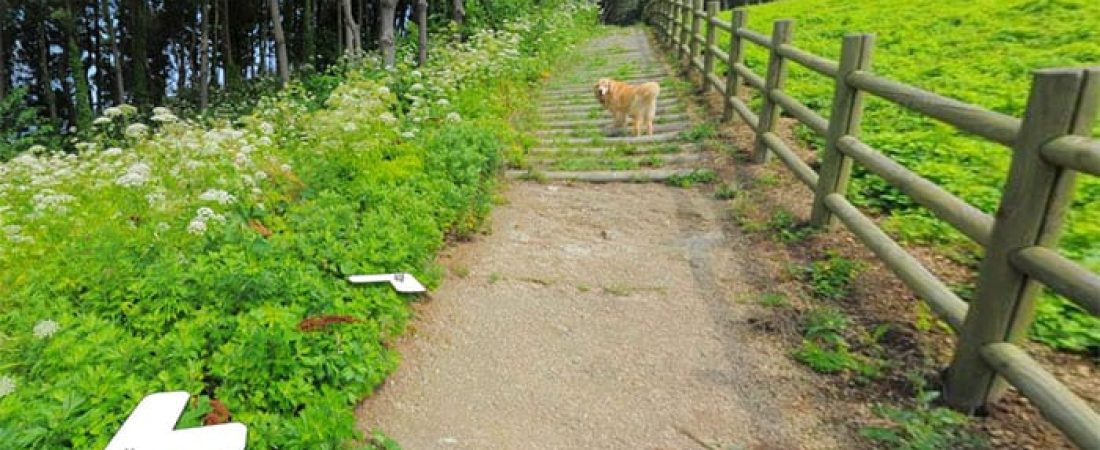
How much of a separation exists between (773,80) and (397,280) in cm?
407

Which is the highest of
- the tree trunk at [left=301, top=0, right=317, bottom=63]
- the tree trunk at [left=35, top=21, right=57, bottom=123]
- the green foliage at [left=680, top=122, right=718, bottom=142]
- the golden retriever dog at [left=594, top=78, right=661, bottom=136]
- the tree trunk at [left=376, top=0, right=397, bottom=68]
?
the tree trunk at [left=376, top=0, right=397, bottom=68]

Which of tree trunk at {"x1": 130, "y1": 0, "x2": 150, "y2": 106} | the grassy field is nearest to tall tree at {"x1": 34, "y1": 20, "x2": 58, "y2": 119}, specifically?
tree trunk at {"x1": 130, "y1": 0, "x2": 150, "y2": 106}

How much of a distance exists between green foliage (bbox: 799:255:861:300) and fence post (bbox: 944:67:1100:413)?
1086mm

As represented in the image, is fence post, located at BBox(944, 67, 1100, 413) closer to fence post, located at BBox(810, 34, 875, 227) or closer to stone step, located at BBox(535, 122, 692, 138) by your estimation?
fence post, located at BBox(810, 34, 875, 227)

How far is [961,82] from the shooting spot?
22.3ft

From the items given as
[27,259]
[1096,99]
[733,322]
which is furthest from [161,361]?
[1096,99]

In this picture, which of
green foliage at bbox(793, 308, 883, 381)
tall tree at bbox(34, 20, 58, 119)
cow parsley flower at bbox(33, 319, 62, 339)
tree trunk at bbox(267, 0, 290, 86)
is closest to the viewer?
cow parsley flower at bbox(33, 319, 62, 339)

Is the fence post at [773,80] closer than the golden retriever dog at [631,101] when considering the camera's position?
Yes

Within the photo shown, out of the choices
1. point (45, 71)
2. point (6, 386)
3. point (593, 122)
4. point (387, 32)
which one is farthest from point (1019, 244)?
point (45, 71)

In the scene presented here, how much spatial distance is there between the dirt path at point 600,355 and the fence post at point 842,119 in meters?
0.66

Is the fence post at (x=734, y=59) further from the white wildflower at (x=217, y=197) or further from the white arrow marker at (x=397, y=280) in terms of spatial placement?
the white wildflower at (x=217, y=197)

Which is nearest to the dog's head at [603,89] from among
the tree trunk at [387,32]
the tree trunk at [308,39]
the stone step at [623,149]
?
the stone step at [623,149]

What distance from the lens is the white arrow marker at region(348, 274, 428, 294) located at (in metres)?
3.41

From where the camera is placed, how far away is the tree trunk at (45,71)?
29.6 metres
